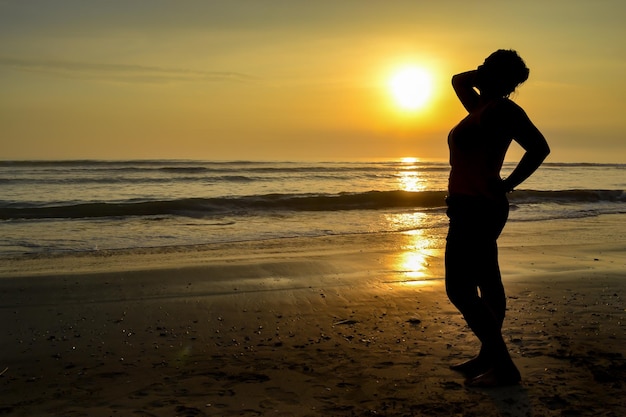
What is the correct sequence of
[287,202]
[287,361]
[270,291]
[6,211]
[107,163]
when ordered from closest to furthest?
1. [287,361]
2. [270,291]
3. [6,211]
4. [287,202]
5. [107,163]

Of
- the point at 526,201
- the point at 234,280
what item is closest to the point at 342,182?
the point at 526,201

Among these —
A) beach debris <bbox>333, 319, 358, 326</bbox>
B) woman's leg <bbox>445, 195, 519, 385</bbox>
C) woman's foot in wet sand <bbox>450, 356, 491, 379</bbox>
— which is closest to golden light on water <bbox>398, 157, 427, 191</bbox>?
beach debris <bbox>333, 319, 358, 326</bbox>

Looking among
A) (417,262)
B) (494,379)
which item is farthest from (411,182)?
(494,379)

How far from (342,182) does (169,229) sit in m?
20.1

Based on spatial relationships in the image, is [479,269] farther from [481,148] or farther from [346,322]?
[346,322]

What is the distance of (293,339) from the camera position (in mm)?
4879

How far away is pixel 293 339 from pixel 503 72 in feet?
7.96

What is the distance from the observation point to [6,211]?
56.7 ft

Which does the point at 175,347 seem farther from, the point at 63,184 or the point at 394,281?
the point at 63,184

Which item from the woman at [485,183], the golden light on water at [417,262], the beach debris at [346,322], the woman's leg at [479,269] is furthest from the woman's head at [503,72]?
the golden light on water at [417,262]

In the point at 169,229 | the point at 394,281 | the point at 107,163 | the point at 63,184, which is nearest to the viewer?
the point at 394,281

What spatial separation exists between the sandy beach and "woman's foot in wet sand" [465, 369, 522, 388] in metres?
0.05

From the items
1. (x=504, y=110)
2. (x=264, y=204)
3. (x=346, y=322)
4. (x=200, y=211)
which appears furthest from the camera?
(x=264, y=204)

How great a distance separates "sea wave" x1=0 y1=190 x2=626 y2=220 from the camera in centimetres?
1730
